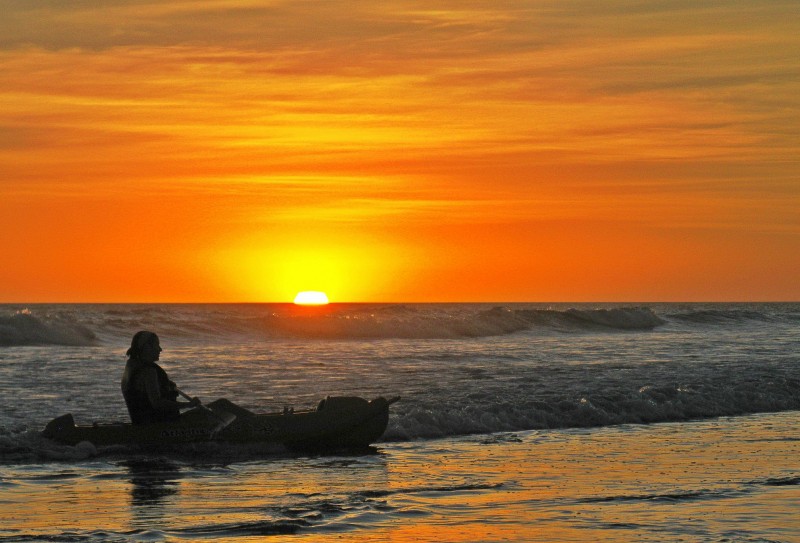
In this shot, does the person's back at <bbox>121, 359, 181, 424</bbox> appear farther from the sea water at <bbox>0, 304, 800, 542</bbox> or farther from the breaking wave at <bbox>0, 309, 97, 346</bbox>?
the breaking wave at <bbox>0, 309, 97, 346</bbox>

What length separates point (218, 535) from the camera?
941 cm

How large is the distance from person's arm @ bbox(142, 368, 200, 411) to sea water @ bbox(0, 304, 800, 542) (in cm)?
63

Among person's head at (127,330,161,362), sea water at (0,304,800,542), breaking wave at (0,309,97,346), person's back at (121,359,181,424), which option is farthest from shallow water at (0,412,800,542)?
breaking wave at (0,309,97,346)

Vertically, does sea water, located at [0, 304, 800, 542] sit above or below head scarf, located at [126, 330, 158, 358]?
below

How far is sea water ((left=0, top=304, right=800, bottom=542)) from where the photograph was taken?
9.88 metres

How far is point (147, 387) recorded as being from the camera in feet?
48.3

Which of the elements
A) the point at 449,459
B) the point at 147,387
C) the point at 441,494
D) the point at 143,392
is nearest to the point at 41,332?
the point at 143,392

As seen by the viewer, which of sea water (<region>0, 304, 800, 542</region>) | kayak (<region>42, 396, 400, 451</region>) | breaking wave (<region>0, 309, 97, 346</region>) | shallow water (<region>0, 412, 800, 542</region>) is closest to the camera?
shallow water (<region>0, 412, 800, 542</region>)

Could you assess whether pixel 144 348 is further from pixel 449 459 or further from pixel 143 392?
pixel 449 459

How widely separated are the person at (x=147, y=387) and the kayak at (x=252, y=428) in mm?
148

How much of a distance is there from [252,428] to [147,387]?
1547 mm

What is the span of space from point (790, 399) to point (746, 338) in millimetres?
26471

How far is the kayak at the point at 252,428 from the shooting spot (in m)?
14.8

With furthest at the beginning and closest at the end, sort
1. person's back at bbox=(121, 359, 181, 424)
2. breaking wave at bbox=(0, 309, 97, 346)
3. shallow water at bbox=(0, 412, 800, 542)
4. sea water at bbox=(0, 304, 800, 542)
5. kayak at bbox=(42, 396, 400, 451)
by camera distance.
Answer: breaking wave at bbox=(0, 309, 97, 346) → kayak at bbox=(42, 396, 400, 451) → person's back at bbox=(121, 359, 181, 424) → sea water at bbox=(0, 304, 800, 542) → shallow water at bbox=(0, 412, 800, 542)
